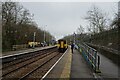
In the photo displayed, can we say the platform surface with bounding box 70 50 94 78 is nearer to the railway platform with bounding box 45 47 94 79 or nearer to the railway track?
the railway platform with bounding box 45 47 94 79

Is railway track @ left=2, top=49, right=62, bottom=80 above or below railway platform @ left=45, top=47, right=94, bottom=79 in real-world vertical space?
below

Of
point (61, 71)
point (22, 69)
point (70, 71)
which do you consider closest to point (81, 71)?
point (70, 71)

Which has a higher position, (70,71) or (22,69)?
(70,71)

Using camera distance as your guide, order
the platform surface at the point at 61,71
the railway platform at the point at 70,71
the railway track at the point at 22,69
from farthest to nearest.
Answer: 1. the railway track at the point at 22,69
2. the platform surface at the point at 61,71
3. the railway platform at the point at 70,71

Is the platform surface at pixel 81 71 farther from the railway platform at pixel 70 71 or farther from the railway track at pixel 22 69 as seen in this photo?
the railway track at pixel 22 69

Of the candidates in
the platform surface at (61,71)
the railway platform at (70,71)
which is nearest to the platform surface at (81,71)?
the railway platform at (70,71)

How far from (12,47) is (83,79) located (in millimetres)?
41680

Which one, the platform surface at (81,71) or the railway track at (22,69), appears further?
the railway track at (22,69)

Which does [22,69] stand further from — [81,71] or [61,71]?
[81,71]

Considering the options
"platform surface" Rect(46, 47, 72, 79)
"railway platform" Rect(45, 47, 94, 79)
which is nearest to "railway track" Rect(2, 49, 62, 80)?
"platform surface" Rect(46, 47, 72, 79)

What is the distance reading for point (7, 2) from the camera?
54531mm

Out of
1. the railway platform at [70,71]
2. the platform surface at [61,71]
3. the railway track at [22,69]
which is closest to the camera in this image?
the railway platform at [70,71]

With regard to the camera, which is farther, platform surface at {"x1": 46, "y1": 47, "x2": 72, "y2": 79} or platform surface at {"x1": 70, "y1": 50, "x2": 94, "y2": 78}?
platform surface at {"x1": 46, "y1": 47, "x2": 72, "y2": 79}

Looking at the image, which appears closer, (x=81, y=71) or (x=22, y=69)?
(x=81, y=71)
